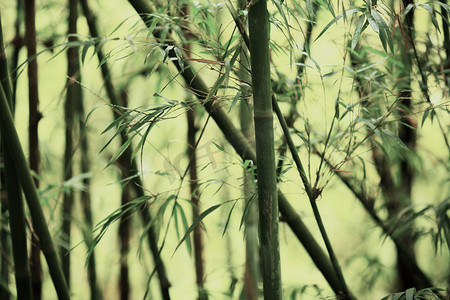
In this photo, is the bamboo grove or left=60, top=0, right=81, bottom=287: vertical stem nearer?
the bamboo grove

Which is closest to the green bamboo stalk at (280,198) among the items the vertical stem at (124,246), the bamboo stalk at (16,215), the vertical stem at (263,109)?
the vertical stem at (263,109)

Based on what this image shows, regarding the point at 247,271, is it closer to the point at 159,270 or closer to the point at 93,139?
the point at 159,270

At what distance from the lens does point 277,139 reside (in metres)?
1.14

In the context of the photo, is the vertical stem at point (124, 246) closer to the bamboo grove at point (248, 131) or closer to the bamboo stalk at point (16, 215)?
the bamboo grove at point (248, 131)

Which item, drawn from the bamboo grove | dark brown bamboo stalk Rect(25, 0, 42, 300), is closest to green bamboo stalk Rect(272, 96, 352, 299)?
the bamboo grove

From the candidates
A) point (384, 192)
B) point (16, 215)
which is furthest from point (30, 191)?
point (384, 192)

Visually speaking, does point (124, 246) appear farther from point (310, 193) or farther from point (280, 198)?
point (310, 193)

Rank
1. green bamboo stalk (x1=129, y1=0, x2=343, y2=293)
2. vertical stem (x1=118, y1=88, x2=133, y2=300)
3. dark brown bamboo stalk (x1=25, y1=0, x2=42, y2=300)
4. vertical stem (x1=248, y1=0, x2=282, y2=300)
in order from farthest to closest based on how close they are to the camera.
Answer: vertical stem (x1=118, y1=88, x2=133, y2=300) → dark brown bamboo stalk (x1=25, y1=0, x2=42, y2=300) → green bamboo stalk (x1=129, y1=0, x2=343, y2=293) → vertical stem (x1=248, y1=0, x2=282, y2=300)

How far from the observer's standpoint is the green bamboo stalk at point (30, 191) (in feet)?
2.69

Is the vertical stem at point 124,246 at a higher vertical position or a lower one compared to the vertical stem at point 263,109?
lower

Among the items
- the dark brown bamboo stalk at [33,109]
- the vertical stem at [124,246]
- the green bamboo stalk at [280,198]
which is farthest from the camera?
the vertical stem at [124,246]

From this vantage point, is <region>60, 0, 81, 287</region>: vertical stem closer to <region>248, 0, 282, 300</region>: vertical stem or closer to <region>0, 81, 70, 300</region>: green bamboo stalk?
<region>0, 81, 70, 300</region>: green bamboo stalk

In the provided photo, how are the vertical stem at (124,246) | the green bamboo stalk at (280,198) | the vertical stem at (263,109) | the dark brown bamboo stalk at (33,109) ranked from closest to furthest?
1. the vertical stem at (263,109)
2. the green bamboo stalk at (280,198)
3. the dark brown bamboo stalk at (33,109)
4. the vertical stem at (124,246)

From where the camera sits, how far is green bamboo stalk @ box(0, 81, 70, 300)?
819mm
